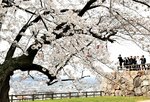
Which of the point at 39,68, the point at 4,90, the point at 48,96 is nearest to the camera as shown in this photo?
the point at 39,68

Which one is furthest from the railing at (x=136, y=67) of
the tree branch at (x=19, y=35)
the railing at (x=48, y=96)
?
the tree branch at (x=19, y=35)

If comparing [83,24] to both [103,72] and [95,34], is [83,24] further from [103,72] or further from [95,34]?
[103,72]

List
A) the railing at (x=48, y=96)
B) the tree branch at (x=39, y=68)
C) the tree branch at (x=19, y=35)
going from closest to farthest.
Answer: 1. the tree branch at (x=19, y=35)
2. the tree branch at (x=39, y=68)
3. the railing at (x=48, y=96)

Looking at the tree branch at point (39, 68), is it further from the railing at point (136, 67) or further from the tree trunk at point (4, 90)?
the railing at point (136, 67)

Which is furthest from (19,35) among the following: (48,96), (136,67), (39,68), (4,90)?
(136,67)

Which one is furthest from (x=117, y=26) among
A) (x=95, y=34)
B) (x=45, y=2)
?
(x=45, y=2)

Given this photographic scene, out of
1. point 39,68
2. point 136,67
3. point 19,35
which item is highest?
point 136,67

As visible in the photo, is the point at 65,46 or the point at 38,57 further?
the point at 38,57

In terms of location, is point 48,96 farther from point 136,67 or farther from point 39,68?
point 39,68

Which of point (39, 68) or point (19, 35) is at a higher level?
point (19, 35)

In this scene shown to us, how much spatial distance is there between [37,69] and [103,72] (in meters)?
1.66

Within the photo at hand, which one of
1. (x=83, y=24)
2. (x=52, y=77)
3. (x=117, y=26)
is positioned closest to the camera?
(x=83, y=24)

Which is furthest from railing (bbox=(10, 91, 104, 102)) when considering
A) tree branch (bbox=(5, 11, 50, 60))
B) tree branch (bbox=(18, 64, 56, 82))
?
tree branch (bbox=(5, 11, 50, 60))

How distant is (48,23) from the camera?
323 inches
